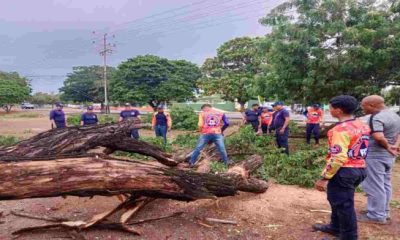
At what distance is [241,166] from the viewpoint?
220 inches

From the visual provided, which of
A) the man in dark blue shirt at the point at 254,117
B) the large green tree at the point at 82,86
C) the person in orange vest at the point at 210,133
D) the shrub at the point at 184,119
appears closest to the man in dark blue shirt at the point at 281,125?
the person in orange vest at the point at 210,133

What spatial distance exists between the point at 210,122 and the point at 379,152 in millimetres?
3525

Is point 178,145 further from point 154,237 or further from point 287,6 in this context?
point 154,237

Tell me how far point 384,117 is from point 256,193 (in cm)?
227

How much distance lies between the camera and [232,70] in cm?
2962

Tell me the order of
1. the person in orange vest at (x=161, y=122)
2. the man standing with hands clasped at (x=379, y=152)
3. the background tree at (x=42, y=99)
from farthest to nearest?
the background tree at (x=42, y=99)
the person in orange vest at (x=161, y=122)
the man standing with hands clasped at (x=379, y=152)

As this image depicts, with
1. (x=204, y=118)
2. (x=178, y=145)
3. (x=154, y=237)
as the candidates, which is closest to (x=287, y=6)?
(x=178, y=145)

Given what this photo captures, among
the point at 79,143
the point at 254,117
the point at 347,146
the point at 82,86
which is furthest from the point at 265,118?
the point at 82,86

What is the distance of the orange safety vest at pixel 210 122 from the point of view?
740cm

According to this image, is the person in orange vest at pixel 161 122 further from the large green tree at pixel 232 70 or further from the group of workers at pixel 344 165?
the large green tree at pixel 232 70

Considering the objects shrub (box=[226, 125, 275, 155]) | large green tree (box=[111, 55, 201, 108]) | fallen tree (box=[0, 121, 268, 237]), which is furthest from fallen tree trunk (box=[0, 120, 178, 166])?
large green tree (box=[111, 55, 201, 108])

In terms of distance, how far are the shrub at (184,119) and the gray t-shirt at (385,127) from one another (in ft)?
56.2

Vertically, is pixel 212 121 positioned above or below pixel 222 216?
above

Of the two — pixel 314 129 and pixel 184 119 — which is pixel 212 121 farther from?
pixel 184 119
